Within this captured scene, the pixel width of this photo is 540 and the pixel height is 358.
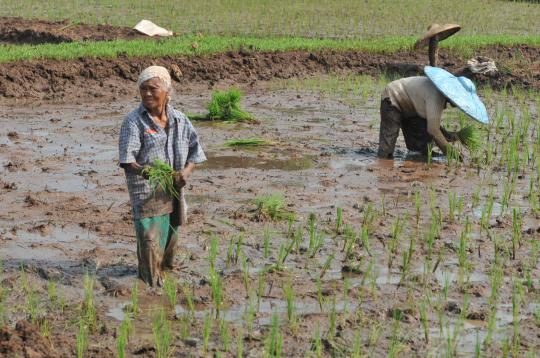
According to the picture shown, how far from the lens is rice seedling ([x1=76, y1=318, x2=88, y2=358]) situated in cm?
357

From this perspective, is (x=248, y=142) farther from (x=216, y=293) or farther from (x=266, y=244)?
(x=216, y=293)

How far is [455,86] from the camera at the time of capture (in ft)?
23.0

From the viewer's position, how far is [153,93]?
14.5ft

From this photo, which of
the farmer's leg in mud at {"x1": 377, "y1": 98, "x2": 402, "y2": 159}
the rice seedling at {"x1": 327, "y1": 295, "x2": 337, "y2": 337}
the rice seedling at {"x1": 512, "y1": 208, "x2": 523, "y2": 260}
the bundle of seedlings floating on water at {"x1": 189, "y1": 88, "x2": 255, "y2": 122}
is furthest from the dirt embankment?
the rice seedling at {"x1": 327, "y1": 295, "x2": 337, "y2": 337}

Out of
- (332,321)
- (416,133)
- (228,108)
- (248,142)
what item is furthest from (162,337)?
(228,108)

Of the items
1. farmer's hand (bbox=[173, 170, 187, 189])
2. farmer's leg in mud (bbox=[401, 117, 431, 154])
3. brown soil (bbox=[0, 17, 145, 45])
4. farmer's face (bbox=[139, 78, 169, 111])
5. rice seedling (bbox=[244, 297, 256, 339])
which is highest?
farmer's face (bbox=[139, 78, 169, 111])

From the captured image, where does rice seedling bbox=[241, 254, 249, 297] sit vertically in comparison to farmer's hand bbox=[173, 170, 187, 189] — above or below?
below

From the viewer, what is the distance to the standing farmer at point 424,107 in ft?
22.7

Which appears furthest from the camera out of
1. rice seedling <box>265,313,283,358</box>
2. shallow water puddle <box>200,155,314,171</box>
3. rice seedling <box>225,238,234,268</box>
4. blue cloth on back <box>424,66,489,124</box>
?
shallow water puddle <box>200,155,314,171</box>

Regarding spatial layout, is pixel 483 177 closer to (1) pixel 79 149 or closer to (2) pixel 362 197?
(2) pixel 362 197

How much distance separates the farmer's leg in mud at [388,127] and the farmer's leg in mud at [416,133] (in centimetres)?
20

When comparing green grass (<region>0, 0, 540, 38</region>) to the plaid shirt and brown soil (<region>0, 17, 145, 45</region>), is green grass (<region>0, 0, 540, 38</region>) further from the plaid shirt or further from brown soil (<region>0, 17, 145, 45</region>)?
the plaid shirt

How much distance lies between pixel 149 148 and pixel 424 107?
3.52 m

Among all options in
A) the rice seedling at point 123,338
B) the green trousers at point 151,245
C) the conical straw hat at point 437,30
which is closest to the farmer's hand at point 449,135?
the conical straw hat at point 437,30
